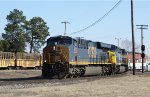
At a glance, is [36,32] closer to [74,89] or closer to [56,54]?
[56,54]

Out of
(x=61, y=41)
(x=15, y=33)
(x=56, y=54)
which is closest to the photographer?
(x=56, y=54)

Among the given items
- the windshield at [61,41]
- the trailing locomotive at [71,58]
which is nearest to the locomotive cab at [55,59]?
the trailing locomotive at [71,58]

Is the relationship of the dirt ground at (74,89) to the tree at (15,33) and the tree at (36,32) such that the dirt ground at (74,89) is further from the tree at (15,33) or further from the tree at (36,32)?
the tree at (36,32)

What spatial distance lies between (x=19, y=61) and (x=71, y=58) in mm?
29613

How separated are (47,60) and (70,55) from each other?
2070 mm

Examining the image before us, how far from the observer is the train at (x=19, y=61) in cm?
5806

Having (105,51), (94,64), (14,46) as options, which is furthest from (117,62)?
(14,46)

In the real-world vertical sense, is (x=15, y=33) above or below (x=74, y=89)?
above

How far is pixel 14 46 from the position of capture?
98.6 meters

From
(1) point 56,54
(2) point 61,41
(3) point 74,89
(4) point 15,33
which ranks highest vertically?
(4) point 15,33

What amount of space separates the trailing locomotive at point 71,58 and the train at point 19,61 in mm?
16589

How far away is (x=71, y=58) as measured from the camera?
3475 cm

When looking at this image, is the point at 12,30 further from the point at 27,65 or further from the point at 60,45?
the point at 60,45

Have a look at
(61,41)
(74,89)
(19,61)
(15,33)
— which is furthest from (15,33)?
(74,89)
